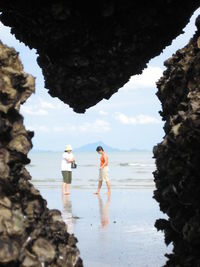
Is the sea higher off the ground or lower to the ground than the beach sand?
higher

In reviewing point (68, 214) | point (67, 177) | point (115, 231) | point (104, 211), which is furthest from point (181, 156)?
point (67, 177)

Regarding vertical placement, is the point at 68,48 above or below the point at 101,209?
above

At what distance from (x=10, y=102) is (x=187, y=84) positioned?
1.25 metres

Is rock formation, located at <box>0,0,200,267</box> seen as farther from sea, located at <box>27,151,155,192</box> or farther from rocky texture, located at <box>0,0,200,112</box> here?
sea, located at <box>27,151,155,192</box>

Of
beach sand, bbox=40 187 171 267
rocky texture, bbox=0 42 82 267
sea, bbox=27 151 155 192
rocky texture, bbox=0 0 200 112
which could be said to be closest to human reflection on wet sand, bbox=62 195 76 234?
beach sand, bbox=40 187 171 267

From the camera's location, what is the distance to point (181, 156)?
3371 mm

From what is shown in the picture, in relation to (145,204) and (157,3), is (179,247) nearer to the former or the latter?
(157,3)

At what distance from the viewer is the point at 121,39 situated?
376 cm

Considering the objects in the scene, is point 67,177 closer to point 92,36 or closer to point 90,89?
point 90,89

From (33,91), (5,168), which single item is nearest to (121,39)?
(33,91)

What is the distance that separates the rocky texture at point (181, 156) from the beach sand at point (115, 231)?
2.94 metres

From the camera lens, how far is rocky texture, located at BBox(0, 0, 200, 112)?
3.53m

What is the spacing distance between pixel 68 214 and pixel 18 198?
8519mm

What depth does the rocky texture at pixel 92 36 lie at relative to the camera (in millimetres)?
3527
